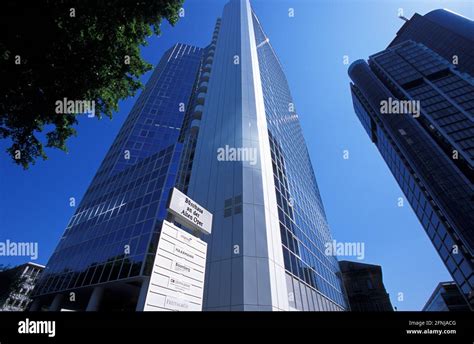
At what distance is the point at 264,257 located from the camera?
15.1 metres

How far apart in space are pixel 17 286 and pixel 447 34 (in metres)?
133

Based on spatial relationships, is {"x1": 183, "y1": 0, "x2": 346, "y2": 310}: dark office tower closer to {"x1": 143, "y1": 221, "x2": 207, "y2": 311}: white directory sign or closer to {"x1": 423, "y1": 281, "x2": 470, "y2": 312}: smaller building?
{"x1": 143, "y1": 221, "x2": 207, "y2": 311}: white directory sign

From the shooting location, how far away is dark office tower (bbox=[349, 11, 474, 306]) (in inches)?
1623

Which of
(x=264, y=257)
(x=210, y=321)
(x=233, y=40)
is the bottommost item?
(x=210, y=321)

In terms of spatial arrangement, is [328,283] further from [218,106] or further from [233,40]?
[233,40]

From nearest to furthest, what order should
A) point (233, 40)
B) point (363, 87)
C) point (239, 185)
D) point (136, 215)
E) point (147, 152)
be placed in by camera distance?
point (239, 185), point (136, 215), point (147, 152), point (233, 40), point (363, 87)

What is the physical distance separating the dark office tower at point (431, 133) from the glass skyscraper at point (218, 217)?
29371mm

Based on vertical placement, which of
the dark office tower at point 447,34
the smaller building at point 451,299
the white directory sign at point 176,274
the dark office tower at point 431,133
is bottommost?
the white directory sign at point 176,274

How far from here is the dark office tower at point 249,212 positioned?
573 inches

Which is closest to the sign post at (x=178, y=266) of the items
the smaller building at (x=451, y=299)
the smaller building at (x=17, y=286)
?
the smaller building at (x=17, y=286)

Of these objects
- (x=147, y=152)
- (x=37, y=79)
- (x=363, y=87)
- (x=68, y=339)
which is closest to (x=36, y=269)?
(x=147, y=152)

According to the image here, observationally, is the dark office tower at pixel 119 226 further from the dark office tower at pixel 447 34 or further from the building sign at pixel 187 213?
the dark office tower at pixel 447 34

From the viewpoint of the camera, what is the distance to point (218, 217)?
59.4ft

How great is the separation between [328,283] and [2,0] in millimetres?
32112
